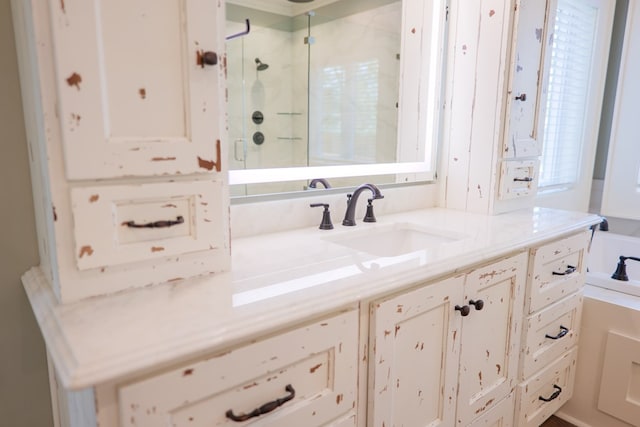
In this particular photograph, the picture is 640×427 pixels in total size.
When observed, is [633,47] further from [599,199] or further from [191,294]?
[191,294]

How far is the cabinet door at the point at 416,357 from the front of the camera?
0.99 m

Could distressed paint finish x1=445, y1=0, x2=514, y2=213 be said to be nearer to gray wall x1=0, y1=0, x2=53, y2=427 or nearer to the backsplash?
the backsplash

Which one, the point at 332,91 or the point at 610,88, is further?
the point at 610,88

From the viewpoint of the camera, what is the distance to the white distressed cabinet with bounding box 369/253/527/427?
100 centimetres

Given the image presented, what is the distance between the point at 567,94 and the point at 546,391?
1.84 m

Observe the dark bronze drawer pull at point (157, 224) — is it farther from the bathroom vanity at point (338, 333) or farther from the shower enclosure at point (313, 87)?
the shower enclosure at point (313, 87)

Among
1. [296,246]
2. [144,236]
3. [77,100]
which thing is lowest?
[296,246]

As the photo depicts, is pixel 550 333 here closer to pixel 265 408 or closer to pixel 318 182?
pixel 318 182

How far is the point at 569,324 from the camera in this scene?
1.71 meters

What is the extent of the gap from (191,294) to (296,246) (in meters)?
0.44

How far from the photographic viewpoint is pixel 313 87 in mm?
1633

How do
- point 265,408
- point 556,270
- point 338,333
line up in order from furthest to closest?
point 556,270, point 338,333, point 265,408

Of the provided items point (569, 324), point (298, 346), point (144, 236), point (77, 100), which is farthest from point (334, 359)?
point (569, 324)

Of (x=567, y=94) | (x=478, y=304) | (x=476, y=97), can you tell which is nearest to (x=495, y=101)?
(x=476, y=97)
